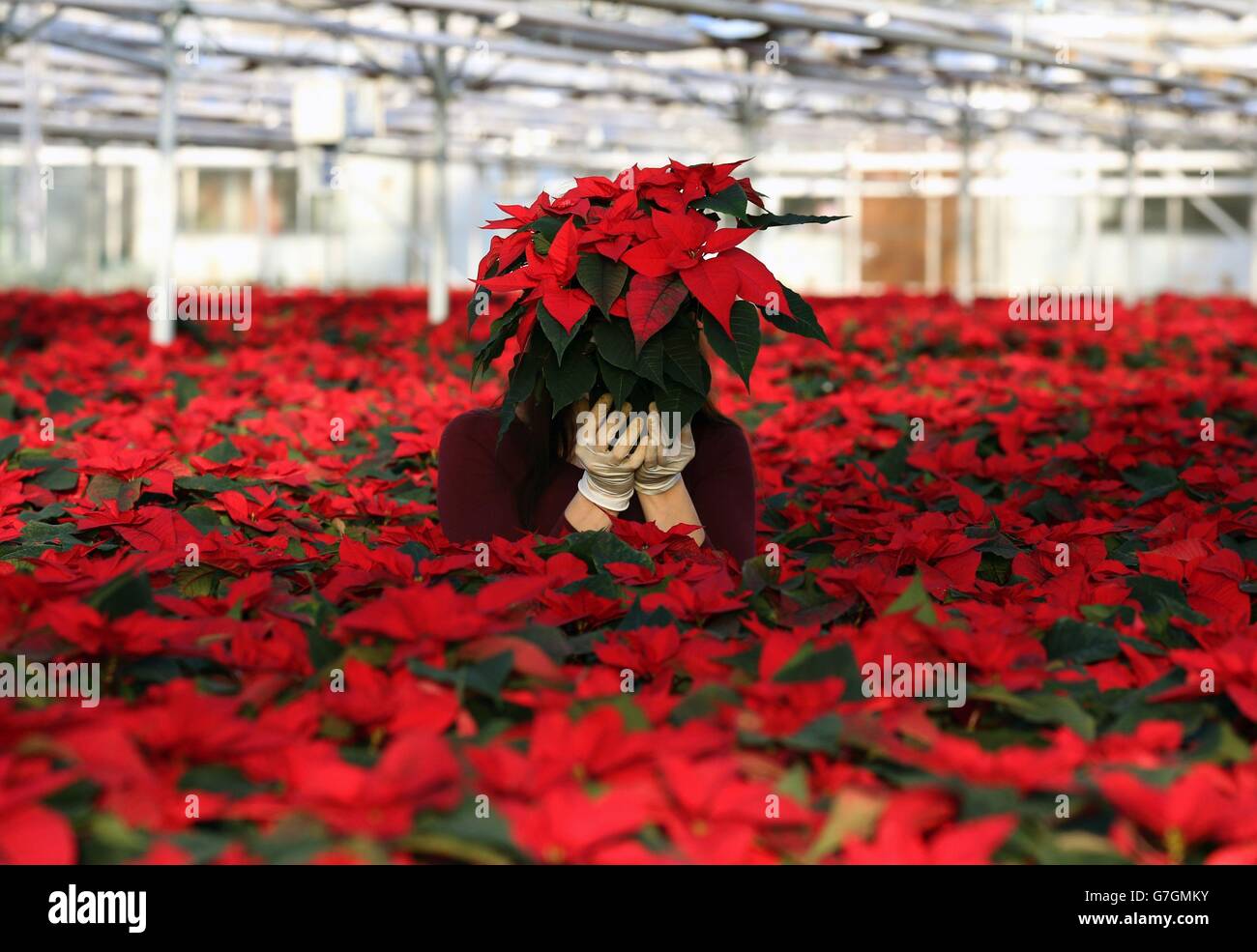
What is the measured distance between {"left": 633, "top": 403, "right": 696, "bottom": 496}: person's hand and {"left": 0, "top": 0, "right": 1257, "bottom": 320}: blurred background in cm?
627

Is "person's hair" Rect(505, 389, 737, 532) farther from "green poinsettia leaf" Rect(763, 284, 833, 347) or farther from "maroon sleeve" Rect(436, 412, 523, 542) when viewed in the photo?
"green poinsettia leaf" Rect(763, 284, 833, 347)

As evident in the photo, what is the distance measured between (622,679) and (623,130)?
74.5 feet

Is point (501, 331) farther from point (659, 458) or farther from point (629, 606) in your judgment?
point (629, 606)

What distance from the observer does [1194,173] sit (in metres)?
26.0

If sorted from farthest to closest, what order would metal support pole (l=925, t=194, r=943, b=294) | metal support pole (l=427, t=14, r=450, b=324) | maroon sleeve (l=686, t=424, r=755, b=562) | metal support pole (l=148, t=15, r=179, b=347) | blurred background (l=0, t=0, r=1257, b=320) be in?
metal support pole (l=925, t=194, r=943, b=294) < blurred background (l=0, t=0, r=1257, b=320) < metal support pole (l=427, t=14, r=450, b=324) < metal support pole (l=148, t=15, r=179, b=347) < maroon sleeve (l=686, t=424, r=755, b=562)

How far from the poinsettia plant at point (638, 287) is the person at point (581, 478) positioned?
0.16m

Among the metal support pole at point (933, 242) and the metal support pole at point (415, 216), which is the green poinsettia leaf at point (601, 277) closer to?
the metal support pole at point (415, 216)

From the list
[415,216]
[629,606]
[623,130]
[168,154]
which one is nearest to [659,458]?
[629,606]

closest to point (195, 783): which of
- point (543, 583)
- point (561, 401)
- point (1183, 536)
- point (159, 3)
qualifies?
point (543, 583)

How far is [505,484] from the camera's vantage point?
103 inches

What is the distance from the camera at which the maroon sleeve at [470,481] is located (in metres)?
2.55

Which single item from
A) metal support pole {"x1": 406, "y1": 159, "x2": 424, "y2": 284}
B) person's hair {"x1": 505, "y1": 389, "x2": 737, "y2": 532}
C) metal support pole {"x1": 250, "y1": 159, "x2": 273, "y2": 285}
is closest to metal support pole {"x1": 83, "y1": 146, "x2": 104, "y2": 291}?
metal support pole {"x1": 250, "y1": 159, "x2": 273, "y2": 285}

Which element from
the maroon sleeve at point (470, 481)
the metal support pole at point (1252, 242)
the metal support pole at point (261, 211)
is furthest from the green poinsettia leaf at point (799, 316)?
the metal support pole at point (261, 211)

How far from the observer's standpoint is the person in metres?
2.35
